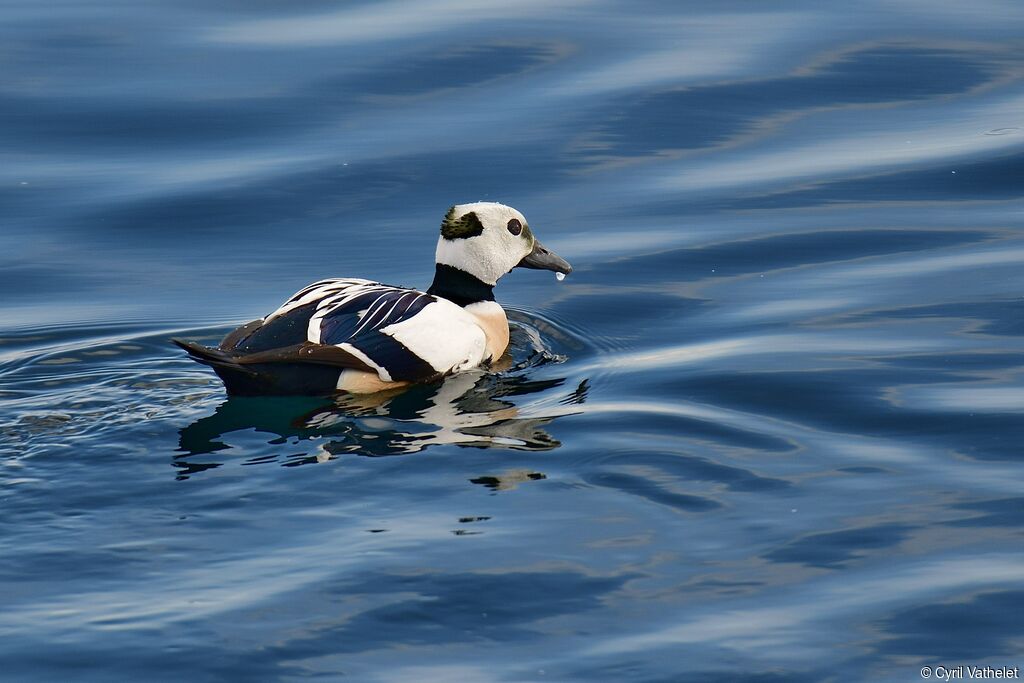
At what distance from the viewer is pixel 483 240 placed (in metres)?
10.6

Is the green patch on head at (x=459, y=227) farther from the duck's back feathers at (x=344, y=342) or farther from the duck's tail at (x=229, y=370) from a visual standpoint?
the duck's tail at (x=229, y=370)

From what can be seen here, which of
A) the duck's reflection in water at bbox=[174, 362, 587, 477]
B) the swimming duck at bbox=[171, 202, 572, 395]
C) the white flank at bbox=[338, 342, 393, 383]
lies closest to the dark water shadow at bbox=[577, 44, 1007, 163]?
the swimming duck at bbox=[171, 202, 572, 395]

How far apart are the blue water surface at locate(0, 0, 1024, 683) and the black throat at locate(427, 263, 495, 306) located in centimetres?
49

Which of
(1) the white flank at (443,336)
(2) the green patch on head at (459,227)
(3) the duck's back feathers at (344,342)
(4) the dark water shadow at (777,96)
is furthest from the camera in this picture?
(4) the dark water shadow at (777,96)

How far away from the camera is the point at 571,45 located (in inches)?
638

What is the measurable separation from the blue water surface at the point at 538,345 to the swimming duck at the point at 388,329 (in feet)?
0.62

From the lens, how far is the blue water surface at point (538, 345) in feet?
21.8

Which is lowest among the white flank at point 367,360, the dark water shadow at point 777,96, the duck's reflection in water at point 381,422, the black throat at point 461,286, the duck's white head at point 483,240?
the duck's reflection in water at point 381,422

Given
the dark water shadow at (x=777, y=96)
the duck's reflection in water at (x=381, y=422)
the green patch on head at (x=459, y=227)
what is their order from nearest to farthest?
the duck's reflection in water at (x=381, y=422), the green patch on head at (x=459, y=227), the dark water shadow at (x=777, y=96)

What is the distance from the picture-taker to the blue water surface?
21.8 ft

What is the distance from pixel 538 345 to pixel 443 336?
103 centimetres

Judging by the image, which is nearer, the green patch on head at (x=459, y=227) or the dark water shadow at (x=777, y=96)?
the green patch on head at (x=459, y=227)

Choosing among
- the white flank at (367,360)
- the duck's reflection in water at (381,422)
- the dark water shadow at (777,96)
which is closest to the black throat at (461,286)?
the duck's reflection in water at (381,422)

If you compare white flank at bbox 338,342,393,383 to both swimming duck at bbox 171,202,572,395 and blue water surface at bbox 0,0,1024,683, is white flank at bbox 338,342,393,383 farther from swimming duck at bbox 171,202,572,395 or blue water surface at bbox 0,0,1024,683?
blue water surface at bbox 0,0,1024,683
